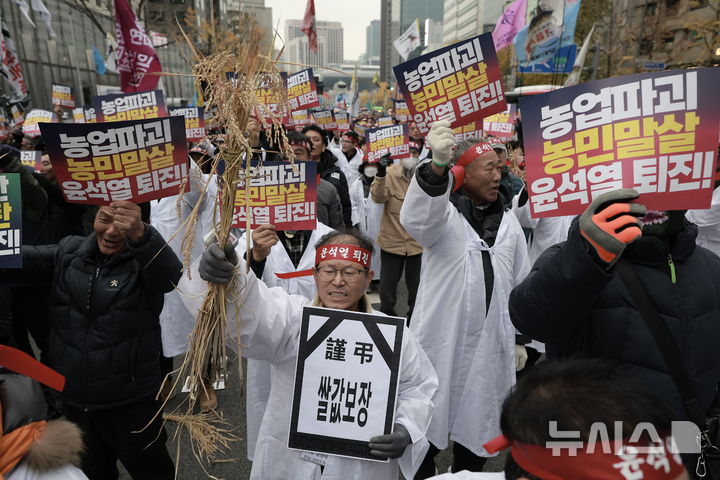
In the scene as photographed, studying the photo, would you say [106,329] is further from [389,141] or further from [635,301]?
[389,141]

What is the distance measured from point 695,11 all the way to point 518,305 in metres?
26.6

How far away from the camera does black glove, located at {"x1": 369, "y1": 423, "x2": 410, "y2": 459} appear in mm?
1812

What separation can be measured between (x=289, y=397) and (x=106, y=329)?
1.13 m

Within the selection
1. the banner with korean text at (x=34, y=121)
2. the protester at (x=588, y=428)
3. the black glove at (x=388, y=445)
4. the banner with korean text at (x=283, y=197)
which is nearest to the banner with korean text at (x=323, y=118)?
the banner with korean text at (x=34, y=121)

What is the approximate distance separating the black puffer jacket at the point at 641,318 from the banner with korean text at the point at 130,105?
205 inches

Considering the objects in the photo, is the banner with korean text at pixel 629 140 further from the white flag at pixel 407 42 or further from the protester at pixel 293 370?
the white flag at pixel 407 42

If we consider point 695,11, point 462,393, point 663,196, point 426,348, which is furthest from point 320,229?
→ point 695,11

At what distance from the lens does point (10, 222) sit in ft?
7.78

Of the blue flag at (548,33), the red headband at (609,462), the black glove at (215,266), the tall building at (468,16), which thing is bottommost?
the red headband at (609,462)

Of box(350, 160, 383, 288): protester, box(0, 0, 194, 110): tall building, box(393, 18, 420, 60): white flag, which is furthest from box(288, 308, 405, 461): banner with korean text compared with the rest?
box(0, 0, 194, 110): tall building

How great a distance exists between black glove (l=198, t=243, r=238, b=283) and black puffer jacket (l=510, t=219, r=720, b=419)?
38.6 inches

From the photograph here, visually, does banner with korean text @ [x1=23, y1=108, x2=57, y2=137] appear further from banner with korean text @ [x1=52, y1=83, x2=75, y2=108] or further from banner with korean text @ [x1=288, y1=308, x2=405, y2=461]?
banner with korean text @ [x1=288, y1=308, x2=405, y2=461]

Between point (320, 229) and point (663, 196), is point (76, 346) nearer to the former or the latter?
point (320, 229)

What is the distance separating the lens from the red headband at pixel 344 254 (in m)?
2.19
